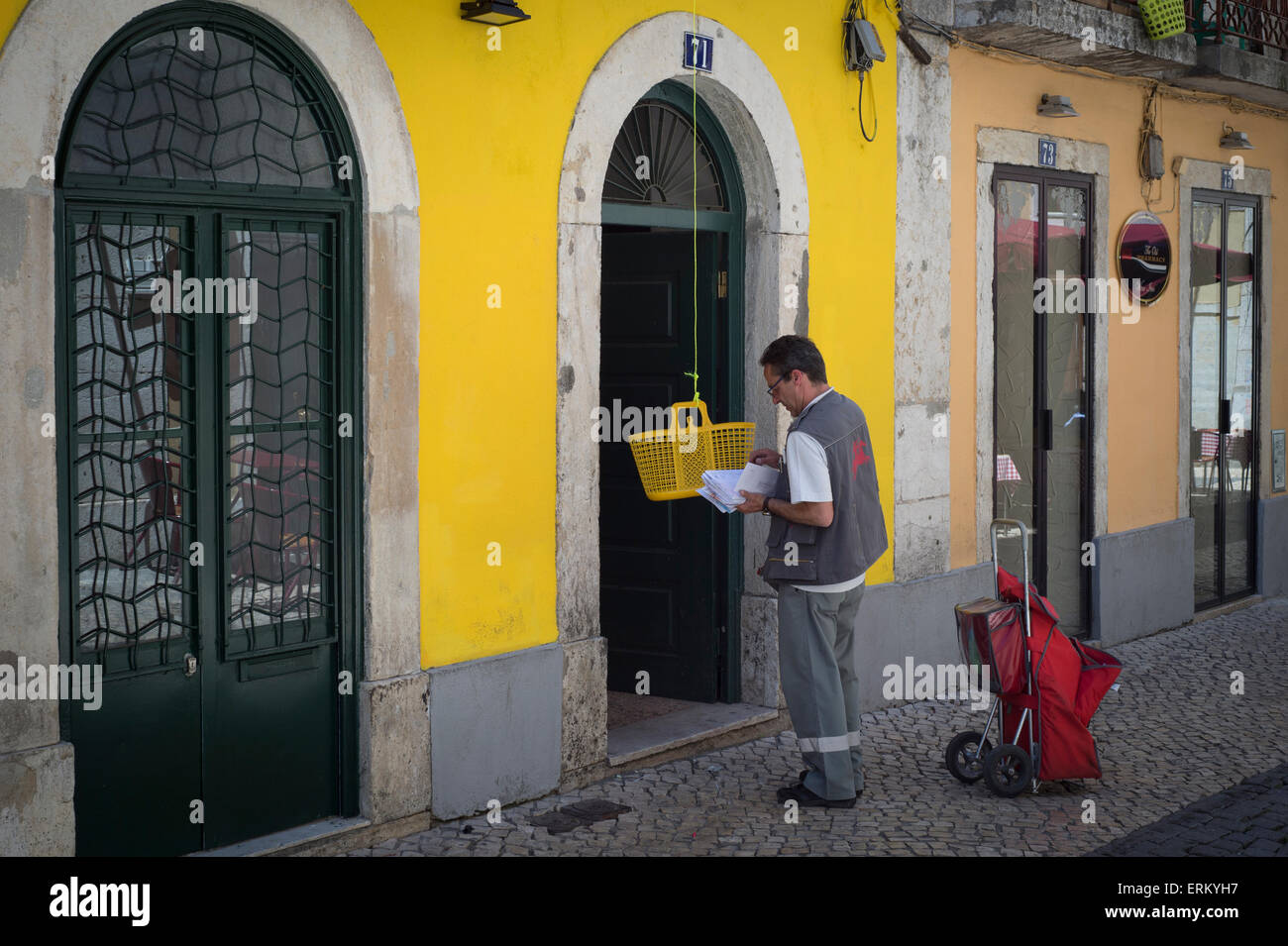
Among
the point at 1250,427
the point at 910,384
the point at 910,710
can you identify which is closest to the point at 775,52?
the point at 910,384

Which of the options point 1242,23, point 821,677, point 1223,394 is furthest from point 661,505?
point 1242,23

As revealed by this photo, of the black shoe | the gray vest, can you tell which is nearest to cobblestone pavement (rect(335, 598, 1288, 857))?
the black shoe

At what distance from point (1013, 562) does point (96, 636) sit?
672 cm

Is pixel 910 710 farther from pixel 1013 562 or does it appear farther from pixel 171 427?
pixel 171 427

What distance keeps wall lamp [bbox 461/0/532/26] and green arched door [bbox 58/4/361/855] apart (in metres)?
0.77

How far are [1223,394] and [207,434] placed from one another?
935 cm

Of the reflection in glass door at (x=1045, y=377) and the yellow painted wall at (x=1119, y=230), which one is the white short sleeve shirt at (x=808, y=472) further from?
the reflection in glass door at (x=1045, y=377)

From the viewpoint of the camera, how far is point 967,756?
7.24m

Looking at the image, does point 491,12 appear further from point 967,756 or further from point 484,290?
point 967,756

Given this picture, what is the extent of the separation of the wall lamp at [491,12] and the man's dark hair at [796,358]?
1725mm

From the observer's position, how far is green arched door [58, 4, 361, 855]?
5.30m

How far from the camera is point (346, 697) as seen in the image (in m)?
6.18

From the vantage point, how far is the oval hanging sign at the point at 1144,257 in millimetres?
11039

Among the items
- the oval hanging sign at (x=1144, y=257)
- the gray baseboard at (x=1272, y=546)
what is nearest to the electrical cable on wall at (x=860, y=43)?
the oval hanging sign at (x=1144, y=257)
